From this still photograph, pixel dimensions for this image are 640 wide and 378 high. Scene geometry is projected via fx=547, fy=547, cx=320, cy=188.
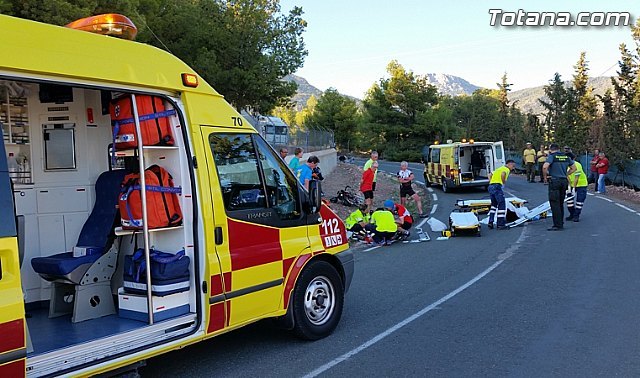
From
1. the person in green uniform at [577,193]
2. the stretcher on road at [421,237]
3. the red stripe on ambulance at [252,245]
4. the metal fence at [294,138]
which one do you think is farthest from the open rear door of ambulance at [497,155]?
the red stripe on ambulance at [252,245]

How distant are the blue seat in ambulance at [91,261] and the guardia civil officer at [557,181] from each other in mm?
10166

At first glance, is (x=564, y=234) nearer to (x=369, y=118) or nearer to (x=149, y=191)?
(x=149, y=191)

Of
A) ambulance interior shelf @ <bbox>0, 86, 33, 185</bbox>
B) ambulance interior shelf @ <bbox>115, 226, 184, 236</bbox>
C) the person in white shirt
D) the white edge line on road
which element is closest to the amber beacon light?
ambulance interior shelf @ <bbox>0, 86, 33, 185</bbox>

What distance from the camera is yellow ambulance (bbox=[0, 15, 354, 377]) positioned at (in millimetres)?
3674

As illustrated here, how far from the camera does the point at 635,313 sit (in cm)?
607

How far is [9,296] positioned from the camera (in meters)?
3.23

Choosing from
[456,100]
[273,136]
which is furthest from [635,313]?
[456,100]

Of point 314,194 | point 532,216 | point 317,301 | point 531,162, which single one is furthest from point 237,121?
point 531,162

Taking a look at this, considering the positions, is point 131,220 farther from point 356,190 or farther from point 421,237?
point 356,190

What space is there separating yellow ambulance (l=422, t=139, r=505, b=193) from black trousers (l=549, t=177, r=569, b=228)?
814 centimetres

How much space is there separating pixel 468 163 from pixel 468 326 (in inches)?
658

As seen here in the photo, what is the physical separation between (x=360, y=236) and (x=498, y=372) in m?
7.52

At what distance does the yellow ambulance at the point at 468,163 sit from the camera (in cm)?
2088

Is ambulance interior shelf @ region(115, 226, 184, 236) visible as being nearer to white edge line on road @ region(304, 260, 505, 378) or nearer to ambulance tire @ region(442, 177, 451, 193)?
white edge line on road @ region(304, 260, 505, 378)
